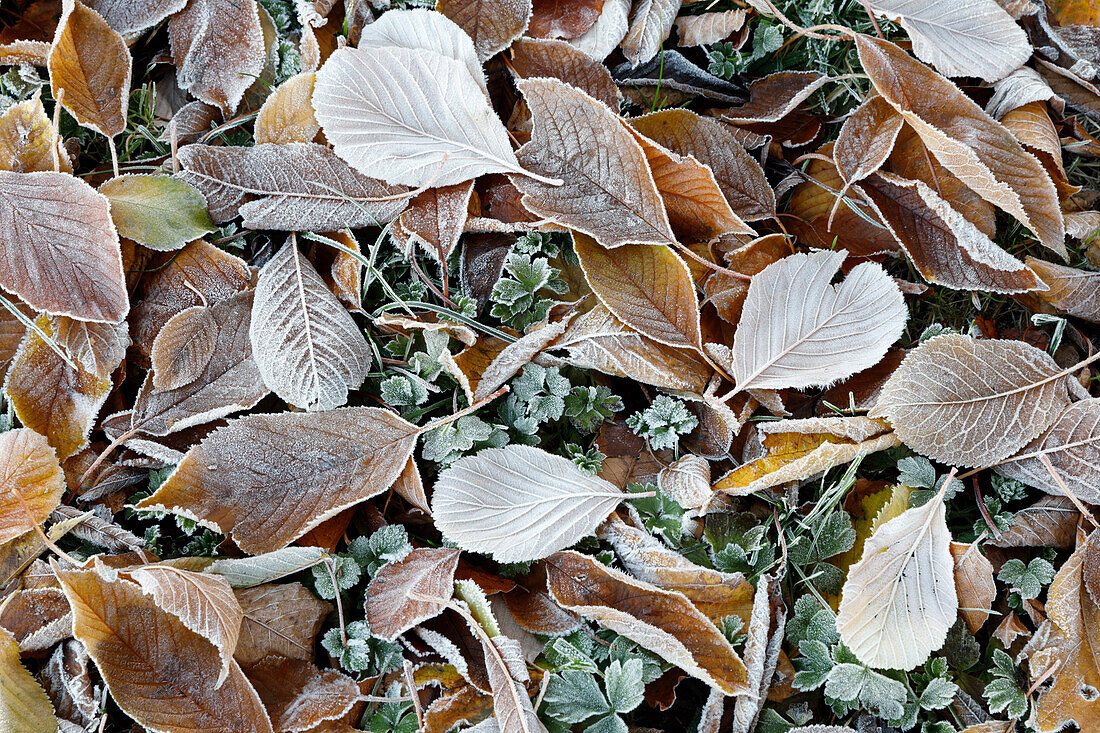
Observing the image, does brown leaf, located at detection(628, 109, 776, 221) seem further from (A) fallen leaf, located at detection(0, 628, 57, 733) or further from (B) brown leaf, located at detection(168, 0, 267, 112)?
(A) fallen leaf, located at detection(0, 628, 57, 733)

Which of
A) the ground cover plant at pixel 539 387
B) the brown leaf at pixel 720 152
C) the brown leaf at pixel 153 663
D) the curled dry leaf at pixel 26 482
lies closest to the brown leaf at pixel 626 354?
the ground cover plant at pixel 539 387

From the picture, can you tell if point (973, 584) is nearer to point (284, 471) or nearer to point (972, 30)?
point (972, 30)

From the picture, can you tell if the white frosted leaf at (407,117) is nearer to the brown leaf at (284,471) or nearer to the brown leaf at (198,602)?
the brown leaf at (284,471)

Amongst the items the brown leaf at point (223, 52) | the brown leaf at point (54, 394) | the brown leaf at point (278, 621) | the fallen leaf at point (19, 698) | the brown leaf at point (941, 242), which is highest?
the brown leaf at point (223, 52)

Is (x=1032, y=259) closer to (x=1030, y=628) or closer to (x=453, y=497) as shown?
(x=1030, y=628)

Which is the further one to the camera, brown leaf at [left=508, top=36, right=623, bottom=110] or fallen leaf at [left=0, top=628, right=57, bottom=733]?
brown leaf at [left=508, top=36, right=623, bottom=110]

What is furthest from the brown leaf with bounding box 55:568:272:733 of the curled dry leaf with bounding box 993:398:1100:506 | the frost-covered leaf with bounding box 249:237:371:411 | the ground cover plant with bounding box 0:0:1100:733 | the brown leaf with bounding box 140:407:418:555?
the curled dry leaf with bounding box 993:398:1100:506

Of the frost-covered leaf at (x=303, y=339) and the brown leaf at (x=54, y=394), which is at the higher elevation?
the frost-covered leaf at (x=303, y=339)
